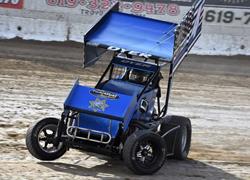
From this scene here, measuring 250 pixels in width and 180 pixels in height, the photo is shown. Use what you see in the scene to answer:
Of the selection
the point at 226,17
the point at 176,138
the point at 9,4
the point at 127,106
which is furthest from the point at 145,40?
the point at 226,17

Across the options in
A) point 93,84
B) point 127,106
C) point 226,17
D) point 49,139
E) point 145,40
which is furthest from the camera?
point 226,17

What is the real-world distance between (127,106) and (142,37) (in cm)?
132

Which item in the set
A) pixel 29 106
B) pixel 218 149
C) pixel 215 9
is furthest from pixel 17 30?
pixel 218 149

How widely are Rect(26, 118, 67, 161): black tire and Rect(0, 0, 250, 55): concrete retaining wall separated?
14.5 m

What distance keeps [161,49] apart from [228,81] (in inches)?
387

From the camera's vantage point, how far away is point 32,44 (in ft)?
68.4

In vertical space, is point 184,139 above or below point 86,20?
below

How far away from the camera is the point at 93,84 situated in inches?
577

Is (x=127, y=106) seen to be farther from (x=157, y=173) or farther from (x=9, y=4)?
(x=9, y=4)

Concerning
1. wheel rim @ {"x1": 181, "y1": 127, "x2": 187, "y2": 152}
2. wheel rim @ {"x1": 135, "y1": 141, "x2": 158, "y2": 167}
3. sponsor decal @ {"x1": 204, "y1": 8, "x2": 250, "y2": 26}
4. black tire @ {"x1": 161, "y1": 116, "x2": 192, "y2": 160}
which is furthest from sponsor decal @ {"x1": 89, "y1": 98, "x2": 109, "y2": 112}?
sponsor decal @ {"x1": 204, "y1": 8, "x2": 250, "y2": 26}

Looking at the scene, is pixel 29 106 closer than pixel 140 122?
No

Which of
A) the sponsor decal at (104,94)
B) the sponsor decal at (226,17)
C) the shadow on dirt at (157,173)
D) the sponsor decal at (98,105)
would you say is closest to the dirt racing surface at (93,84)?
the shadow on dirt at (157,173)

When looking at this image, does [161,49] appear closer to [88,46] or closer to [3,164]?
[88,46]

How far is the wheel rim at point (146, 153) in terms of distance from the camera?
6.91 meters
